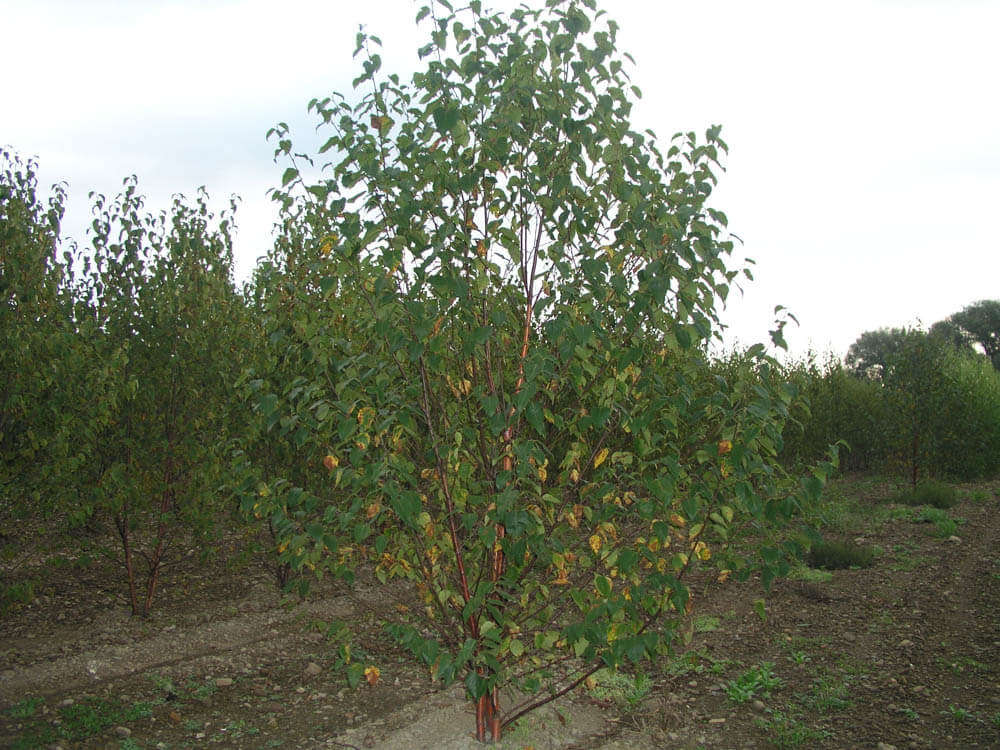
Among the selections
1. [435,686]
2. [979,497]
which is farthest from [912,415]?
[435,686]

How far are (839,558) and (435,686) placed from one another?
18.9 ft

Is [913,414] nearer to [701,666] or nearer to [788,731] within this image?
[701,666]

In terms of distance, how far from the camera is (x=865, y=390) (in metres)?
20.5

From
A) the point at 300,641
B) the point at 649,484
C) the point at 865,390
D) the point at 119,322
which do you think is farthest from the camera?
the point at 865,390

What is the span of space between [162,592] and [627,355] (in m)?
7.26

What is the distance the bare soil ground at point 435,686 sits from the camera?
4.74 metres

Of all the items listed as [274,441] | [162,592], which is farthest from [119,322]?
[162,592]

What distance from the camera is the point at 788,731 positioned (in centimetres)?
475

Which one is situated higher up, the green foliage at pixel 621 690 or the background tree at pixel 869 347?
the background tree at pixel 869 347

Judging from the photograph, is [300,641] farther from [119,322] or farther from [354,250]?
[354,250]

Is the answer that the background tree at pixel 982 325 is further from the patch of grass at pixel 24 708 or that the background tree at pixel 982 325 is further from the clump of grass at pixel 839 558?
the patch of grass at pixel 24 708

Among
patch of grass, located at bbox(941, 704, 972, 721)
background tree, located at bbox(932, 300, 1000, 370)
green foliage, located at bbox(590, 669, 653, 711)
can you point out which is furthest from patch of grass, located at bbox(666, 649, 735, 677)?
background tree, located at bbox(932, 300, 1000, 370)

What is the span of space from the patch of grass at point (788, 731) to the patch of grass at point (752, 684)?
0.28 meters

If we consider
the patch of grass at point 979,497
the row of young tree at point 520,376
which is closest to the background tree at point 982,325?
the patch of grass at point 979,497
